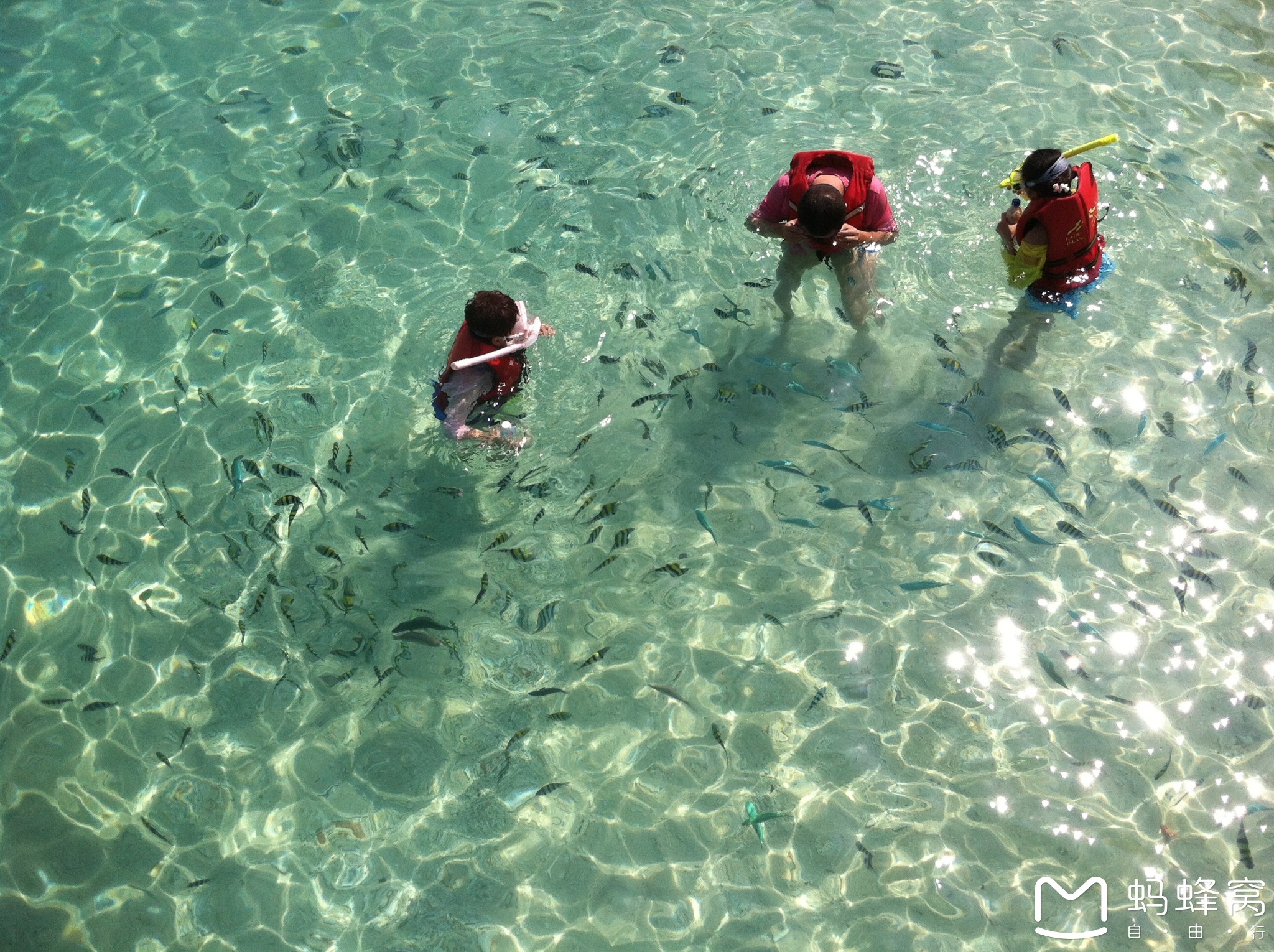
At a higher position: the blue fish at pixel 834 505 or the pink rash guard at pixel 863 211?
the pink rash guard at pixel 863 211

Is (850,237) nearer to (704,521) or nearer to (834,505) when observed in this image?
(834,505)

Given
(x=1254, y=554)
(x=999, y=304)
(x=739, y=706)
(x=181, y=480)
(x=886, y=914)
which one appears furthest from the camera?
(x=999, y=304)

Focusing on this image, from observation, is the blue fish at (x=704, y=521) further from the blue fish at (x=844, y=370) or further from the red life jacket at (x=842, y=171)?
the red life jacket at (x=842, y=171)

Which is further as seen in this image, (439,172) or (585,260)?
(439,172)

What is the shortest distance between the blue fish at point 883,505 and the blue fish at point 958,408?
1.06 metres

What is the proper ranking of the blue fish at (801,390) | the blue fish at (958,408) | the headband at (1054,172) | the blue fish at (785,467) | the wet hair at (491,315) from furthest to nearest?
1. the blue fish at (801,390)
2. the blue fish at (958,408)
3. the blue fish at (785,467)
4. the headband at (1054,172)
5. the wet hair at (491,315)

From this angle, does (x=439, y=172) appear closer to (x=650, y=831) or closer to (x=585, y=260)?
(x=585, y=260)

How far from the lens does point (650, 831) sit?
19.4 ft

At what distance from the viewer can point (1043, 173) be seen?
613cm

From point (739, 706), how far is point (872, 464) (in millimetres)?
2349

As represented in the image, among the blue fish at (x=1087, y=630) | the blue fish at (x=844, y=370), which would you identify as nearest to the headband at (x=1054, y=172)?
the blue fish at (x=844, y=370)

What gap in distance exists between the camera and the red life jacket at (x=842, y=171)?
6445 mm

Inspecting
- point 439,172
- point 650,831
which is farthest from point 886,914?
point 439,172

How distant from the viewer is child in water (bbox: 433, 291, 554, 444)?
5617mm
